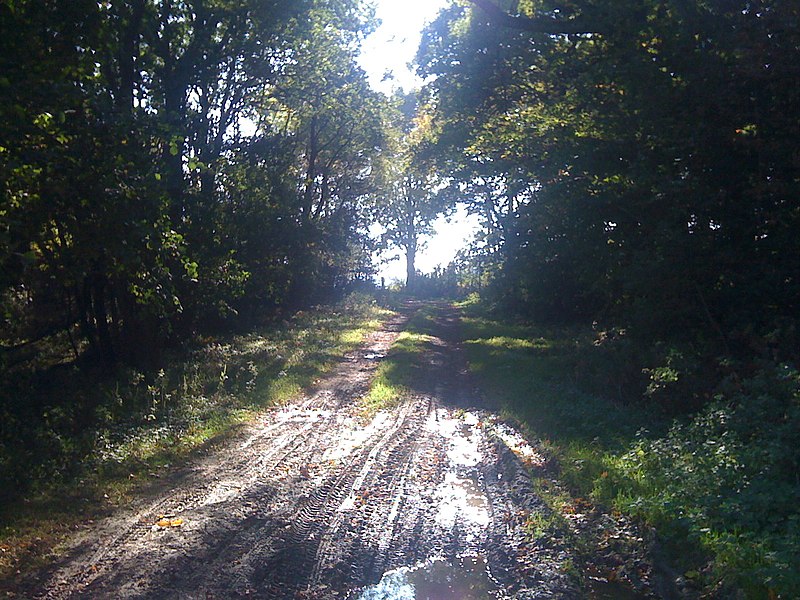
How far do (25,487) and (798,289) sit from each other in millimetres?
11915

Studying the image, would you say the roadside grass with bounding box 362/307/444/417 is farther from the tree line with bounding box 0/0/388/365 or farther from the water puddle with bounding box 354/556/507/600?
the water puddle with bounding box 354/556/507/600

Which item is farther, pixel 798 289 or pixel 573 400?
pixel 573 400

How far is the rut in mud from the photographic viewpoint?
5562mm

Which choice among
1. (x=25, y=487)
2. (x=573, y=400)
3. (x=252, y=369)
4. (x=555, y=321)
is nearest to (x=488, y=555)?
(x=25, y=487)

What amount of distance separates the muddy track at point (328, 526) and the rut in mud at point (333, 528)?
0.6 inches

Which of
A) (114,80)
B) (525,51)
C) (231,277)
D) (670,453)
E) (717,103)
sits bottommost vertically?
(670,453)

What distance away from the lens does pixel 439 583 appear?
18.6 feet

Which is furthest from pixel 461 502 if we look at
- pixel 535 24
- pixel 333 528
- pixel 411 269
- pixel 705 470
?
pixel 411 269

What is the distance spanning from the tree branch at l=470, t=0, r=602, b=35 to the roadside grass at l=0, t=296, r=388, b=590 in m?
8.97

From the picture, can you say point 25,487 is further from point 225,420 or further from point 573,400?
point 573,400

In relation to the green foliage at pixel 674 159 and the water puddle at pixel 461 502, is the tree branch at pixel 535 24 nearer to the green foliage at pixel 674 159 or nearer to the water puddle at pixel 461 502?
the green foliage at pixel 674 159

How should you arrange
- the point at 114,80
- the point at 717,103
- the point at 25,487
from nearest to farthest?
the point at 25,487 < the point at 717,103 < the point at 114,80

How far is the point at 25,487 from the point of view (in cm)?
818

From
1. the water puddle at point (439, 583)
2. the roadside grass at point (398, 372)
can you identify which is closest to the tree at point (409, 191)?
the roadside grass at point (398, 372)
